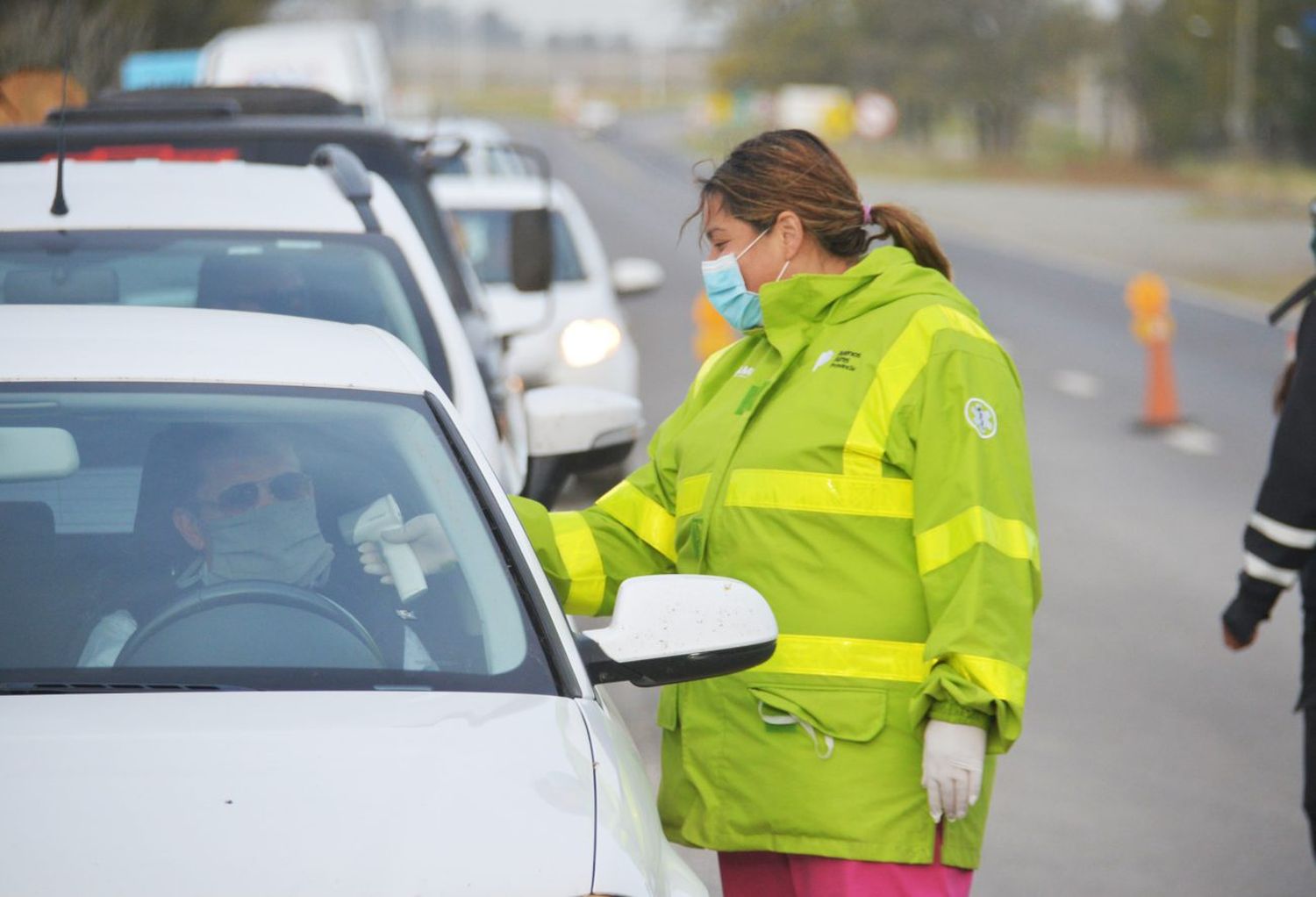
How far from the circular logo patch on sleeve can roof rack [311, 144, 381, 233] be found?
2.66m

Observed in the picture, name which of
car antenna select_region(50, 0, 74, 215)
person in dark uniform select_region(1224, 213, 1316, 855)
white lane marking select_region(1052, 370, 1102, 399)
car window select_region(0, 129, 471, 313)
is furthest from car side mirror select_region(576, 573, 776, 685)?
white lane marking select_region(1052, 370, 1102, 399)

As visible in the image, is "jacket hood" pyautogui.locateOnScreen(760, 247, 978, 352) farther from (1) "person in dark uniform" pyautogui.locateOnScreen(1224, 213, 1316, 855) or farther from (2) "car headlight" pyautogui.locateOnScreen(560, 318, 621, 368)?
(2) "car headlight" pyautogui.locateOnScreen(560, 318, 621, 368)

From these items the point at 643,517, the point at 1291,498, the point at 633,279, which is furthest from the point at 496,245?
the point at 643,517

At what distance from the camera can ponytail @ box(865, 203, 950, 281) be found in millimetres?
3422

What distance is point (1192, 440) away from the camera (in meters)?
13.6

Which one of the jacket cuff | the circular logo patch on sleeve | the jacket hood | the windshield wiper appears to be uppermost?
the jacket hood

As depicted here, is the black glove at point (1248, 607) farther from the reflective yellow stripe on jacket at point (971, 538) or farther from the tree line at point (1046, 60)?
the tree line at point (1046, 60)

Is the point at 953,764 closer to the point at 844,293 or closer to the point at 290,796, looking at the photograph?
the point at 844,293

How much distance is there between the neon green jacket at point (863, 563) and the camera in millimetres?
3004

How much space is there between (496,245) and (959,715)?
31.6 ft

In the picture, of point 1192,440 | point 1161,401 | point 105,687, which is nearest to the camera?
point 105,687

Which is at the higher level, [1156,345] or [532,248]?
[532,248]

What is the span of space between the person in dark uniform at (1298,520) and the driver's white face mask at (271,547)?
2268 millimetres

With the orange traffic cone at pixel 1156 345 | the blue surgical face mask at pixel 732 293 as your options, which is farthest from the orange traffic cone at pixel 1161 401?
the blue surgical face mask at pixel 732 293
